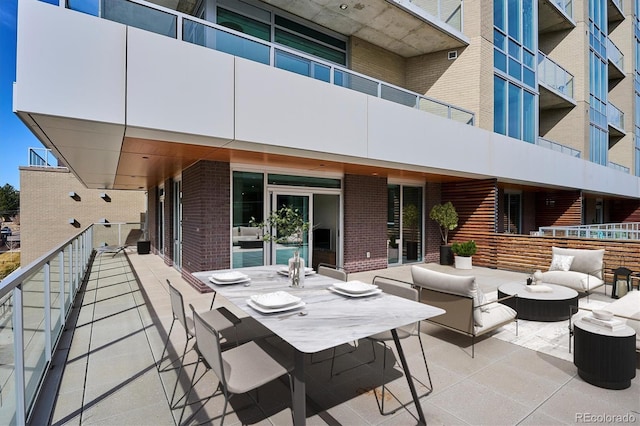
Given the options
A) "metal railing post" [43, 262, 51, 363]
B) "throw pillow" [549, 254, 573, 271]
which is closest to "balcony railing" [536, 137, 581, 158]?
"throw pillow" [549, 254, 573, 271]

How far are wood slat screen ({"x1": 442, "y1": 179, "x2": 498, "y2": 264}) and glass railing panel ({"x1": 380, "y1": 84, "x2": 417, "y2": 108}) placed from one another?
13.9ft

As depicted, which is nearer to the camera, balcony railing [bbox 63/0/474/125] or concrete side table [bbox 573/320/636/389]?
concrete side table [bbox 573/320/636/389]

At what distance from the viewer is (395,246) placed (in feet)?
33.8

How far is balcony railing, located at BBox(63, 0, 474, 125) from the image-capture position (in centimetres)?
415

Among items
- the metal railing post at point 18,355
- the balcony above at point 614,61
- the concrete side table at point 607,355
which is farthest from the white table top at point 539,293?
the balcony above at point 614,61

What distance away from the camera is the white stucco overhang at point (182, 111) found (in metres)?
3.70

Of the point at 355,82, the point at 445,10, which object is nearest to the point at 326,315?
the point at 355,82

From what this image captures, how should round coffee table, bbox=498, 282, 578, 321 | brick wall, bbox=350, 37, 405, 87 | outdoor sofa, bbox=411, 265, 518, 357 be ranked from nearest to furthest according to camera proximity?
1. outdoor sofa, bbox=411, 265, 518, 357
2. round coffee table, bbox=498, 282, 578, 321
3. brick wall, bbox=350, 37, 405, 87

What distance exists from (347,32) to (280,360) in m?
9.16

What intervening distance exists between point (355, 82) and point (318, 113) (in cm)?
128

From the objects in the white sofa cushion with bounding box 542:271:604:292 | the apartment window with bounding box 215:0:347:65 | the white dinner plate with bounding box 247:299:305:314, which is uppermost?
the apartment window with bounding box 215:0:347:65

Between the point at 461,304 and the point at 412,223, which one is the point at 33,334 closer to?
the point at 461,304

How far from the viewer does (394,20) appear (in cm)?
878

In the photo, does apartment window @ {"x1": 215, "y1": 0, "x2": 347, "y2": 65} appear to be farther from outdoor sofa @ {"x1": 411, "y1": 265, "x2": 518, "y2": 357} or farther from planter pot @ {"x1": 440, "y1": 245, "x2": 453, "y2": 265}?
outdoor sofa @ {"x1": 411, "y1": 265, "x2": 518, "y2": 357}
